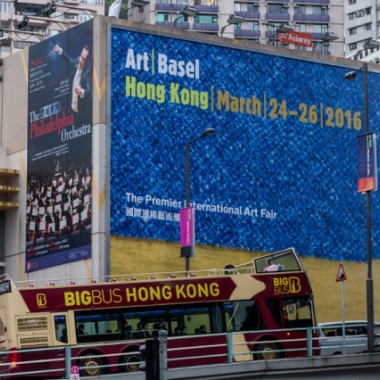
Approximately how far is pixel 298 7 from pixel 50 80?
3739 inches

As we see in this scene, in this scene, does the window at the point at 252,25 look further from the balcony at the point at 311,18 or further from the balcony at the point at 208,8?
the balcony at the point at 208,8

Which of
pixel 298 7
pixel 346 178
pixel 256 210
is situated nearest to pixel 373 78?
pixel 346 178

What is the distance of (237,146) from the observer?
6806 cm

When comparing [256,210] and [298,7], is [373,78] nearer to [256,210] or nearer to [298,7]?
[256,210]

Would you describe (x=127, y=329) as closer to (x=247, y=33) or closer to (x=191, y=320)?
(x=191, y=320)

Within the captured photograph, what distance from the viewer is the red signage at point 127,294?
4347 cm

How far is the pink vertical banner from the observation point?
5559 cm

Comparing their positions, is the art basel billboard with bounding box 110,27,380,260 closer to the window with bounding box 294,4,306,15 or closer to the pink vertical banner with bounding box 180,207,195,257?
the pink vertical banner with bounding box 180,207,195,257

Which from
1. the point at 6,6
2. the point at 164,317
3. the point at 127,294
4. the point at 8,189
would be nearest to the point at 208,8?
the point at 6,6

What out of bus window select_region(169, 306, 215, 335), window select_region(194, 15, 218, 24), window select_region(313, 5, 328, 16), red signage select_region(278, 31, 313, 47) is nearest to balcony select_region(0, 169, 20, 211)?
red signage select_region(278, 31, 313, 47)

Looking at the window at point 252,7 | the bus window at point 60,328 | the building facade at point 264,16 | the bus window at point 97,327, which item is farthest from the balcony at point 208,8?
the bus window at point 60,328

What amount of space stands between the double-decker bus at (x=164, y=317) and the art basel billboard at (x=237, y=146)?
1857 cm

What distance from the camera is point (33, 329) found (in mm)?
43156

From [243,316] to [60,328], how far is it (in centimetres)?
623
